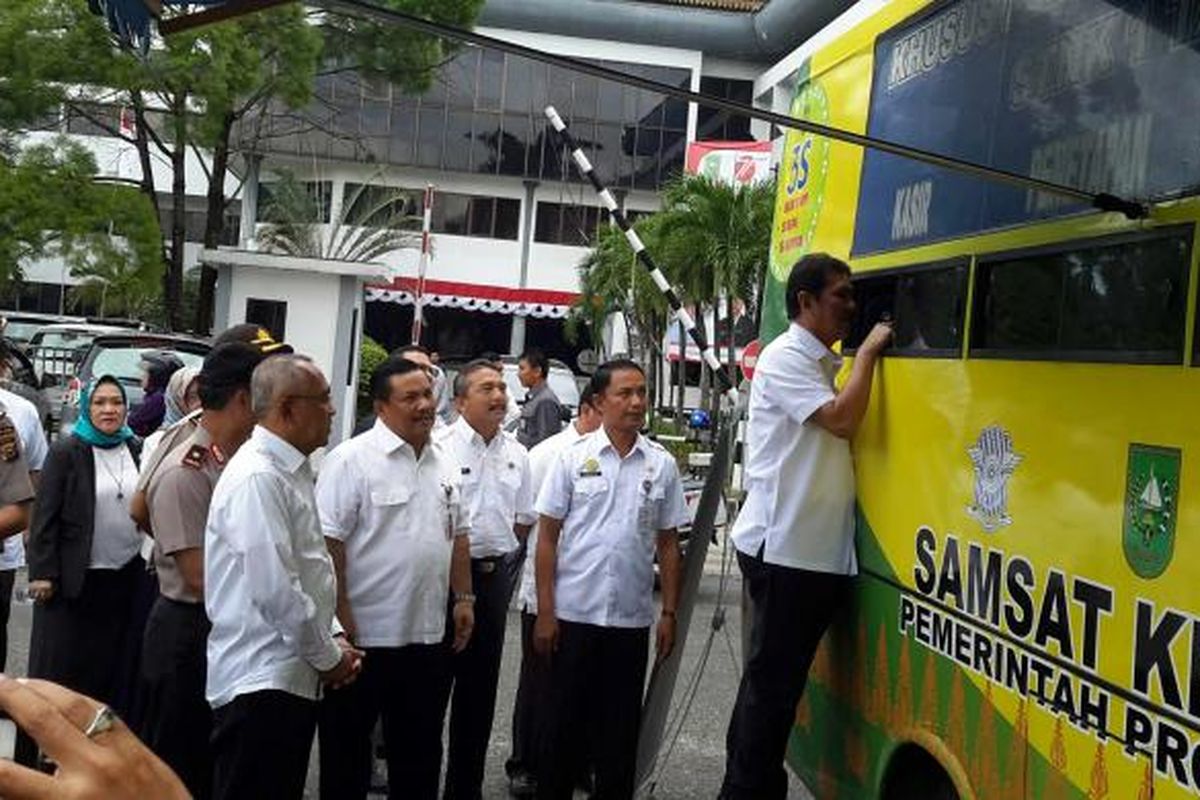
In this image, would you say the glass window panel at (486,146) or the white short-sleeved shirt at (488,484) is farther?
the glass window panel at (486,146)

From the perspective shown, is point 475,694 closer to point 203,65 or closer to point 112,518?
point 112,518

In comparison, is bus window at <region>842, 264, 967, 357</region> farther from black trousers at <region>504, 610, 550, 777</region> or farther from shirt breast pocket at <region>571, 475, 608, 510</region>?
black trousers at <region>504, 610, 550, 777</region>

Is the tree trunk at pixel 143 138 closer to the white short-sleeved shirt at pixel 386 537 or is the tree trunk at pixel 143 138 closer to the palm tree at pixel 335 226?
the palm tree at pixel 335 226

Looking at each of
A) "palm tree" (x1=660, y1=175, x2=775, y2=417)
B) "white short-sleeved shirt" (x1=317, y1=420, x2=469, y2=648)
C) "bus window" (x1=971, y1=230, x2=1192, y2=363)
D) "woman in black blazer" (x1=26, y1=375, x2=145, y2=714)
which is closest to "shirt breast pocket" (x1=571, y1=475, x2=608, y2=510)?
"white short-sleeved shirt" (x1=317, y1=420, x2=469, y2=648)

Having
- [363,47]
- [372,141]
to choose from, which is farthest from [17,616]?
[372,141]

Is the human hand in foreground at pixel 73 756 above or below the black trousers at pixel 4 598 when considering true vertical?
above

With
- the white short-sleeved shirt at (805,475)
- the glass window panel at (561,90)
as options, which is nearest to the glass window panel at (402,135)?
the glass window panel at (561,90)

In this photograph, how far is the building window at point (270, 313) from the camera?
65.3 feet

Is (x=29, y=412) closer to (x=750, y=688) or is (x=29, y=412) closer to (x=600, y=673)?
(x=600, y=673)

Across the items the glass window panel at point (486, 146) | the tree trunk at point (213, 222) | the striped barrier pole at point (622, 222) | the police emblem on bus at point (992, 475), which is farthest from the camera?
the glass window panel at point (486, 146)

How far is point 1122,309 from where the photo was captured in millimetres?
3176

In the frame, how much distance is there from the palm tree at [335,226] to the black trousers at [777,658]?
102 ft

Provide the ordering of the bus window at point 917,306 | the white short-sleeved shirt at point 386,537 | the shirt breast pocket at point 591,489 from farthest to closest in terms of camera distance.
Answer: the shirt breast pocket at point 591,489 < the white short-sleeved shirt at point 386,537 < the bus window at point 917,306

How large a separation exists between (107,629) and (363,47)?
18023mm
